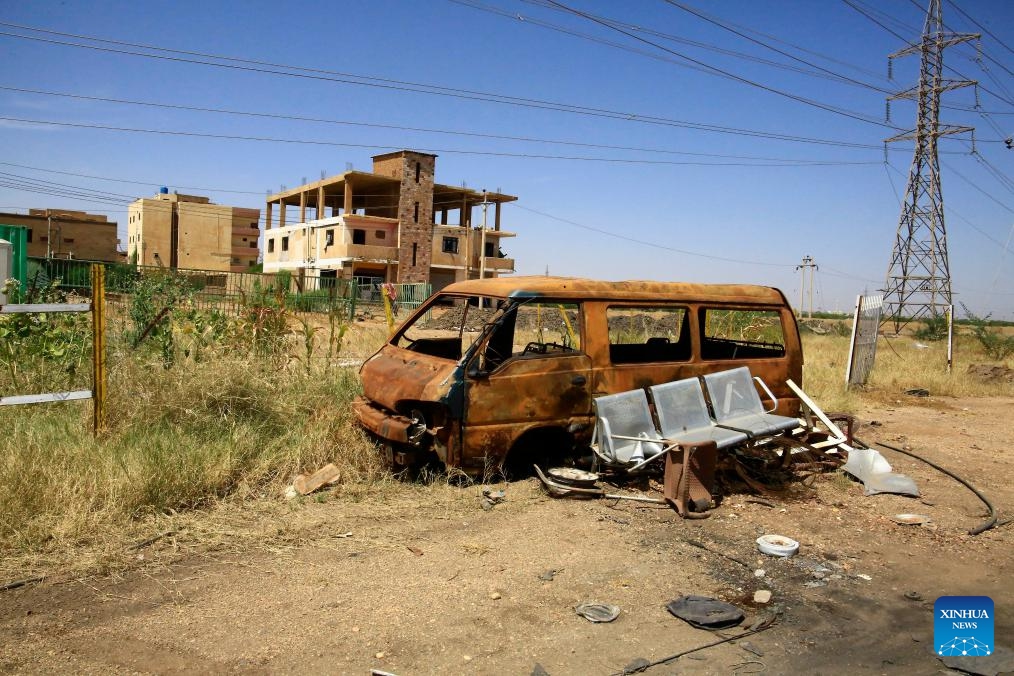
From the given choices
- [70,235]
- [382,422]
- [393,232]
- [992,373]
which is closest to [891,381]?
[992,373]

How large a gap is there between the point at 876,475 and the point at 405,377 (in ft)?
14.6

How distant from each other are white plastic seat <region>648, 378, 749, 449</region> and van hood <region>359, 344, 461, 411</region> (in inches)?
73.7

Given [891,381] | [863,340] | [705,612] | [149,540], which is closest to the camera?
[705,612]

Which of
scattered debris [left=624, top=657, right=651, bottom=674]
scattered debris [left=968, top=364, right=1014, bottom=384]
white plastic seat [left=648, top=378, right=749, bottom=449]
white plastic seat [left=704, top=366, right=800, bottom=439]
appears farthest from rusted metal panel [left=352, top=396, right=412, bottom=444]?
scattered debris [left=968, top=364, right=1014, bottom=384]

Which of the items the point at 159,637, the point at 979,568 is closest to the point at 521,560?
the point at 159,637

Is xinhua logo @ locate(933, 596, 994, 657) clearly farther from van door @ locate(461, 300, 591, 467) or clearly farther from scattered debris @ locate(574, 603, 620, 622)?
van door @ locate(461, 300, 591, 467)

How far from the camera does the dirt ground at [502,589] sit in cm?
323

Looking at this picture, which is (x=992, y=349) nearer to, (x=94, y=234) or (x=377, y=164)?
(x=377, y=164)

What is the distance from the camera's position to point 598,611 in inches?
146

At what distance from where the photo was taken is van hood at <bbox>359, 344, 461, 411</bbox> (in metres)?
5.46

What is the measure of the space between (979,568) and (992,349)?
20882mm

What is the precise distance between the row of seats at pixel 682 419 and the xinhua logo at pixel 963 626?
2.02 m

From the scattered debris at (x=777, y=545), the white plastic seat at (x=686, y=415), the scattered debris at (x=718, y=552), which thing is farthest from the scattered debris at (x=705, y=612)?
the white plastic seat at (x=686, y=415)

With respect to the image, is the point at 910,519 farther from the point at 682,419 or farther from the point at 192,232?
the point at 192,232
